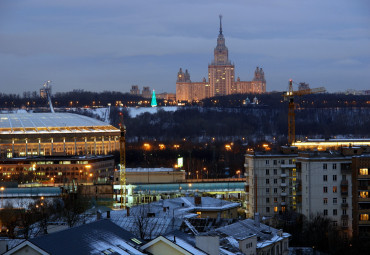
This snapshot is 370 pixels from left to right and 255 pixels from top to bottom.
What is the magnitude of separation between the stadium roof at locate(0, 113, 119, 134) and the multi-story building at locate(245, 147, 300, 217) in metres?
53.9

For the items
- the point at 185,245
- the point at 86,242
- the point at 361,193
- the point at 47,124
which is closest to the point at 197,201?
the point at 361,193

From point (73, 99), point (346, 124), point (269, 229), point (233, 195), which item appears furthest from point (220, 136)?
point (269, 229)

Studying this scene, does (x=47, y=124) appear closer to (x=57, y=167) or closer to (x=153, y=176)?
(x=57, y=167)

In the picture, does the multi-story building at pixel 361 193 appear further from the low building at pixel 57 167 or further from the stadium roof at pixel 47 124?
the stadium roof at pixel 47 124

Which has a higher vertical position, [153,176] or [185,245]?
[185,245]

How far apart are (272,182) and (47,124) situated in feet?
192

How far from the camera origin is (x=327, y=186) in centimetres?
3788

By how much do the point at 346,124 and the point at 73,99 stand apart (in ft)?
178

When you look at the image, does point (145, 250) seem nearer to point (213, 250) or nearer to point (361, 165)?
point (213, 250)

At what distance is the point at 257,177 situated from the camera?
42938 millimetres

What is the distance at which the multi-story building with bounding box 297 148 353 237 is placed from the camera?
122 feet

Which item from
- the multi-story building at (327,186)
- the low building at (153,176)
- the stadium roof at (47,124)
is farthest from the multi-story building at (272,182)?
the stadium roof at (47,124)

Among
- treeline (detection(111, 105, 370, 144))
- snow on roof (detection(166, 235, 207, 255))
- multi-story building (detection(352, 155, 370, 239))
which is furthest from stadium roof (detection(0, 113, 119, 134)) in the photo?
snow on roof (detection(166, 235, 207, 255))

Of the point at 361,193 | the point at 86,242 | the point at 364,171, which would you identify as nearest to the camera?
the point at 86,242
